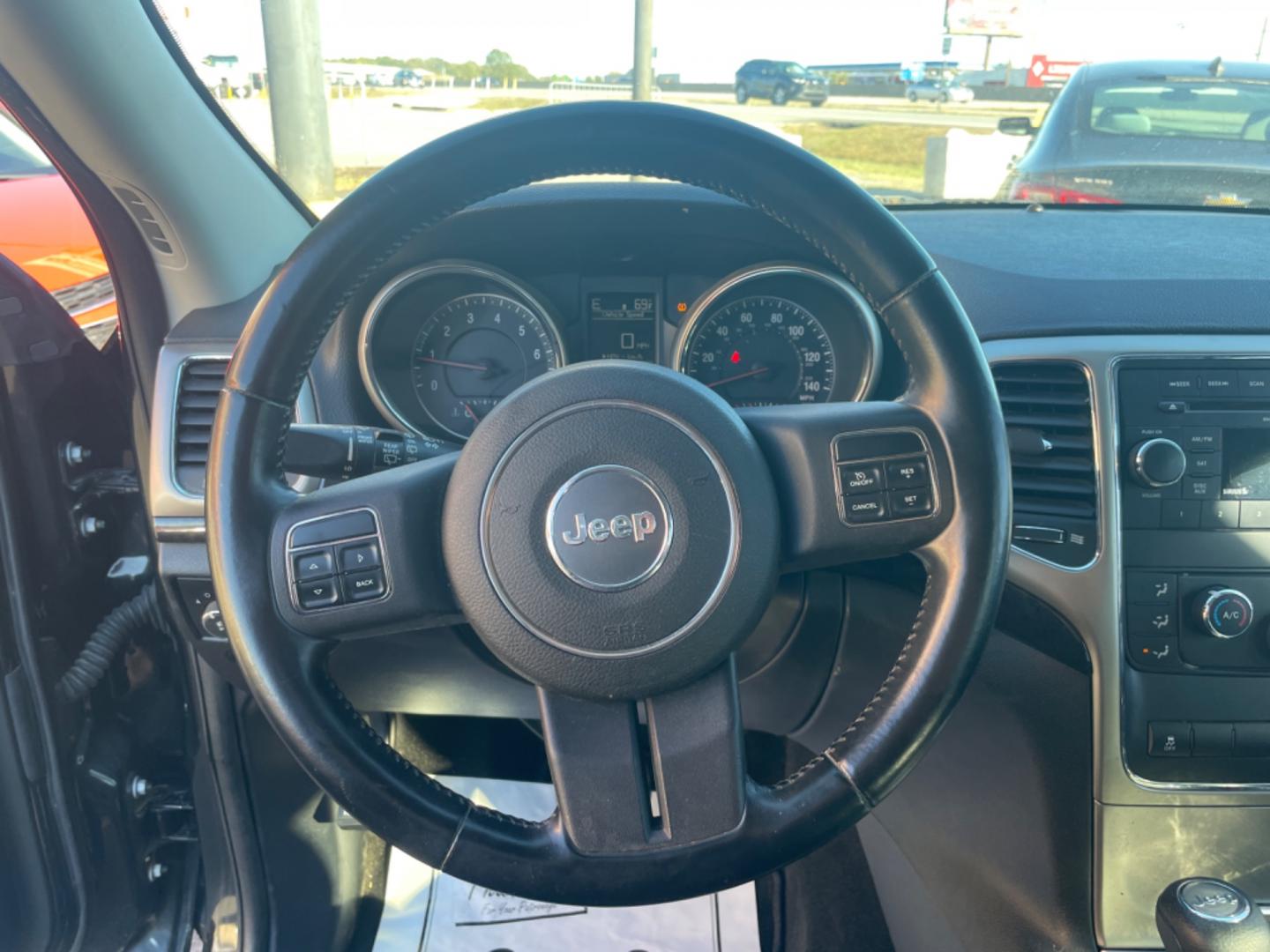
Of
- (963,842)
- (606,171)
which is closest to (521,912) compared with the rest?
(963,842)

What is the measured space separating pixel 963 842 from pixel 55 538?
163 cm

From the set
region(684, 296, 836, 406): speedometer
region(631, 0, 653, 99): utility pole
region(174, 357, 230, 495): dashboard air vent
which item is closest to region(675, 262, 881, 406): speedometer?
region(684, 296, 836, 406): speedometer

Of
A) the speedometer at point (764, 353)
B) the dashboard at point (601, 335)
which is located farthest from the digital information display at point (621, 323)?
the speedometer at point (764, 353)

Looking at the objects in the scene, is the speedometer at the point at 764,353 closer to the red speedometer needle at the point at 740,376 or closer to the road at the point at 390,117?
the red speedometer needle at the point at 740,376

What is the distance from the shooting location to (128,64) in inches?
61.4

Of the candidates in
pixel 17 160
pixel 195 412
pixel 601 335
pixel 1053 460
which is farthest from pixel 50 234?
pixel 1053 460

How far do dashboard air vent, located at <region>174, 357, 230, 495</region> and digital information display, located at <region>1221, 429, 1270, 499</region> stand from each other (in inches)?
60.8

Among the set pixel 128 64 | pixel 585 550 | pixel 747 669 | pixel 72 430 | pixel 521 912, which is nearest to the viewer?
pixel 585 550

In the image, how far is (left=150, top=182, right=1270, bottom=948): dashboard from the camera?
1676 mm

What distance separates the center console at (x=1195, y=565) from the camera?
1.67 m

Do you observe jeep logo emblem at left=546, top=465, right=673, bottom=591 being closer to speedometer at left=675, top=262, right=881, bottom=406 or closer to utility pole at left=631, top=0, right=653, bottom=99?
speedometer at left=675, top=262, right=881, bottom=406

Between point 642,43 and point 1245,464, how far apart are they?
1.57m

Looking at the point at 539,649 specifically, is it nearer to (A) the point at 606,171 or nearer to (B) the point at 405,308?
(A) the point at 606,171

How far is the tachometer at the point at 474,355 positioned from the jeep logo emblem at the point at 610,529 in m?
0.78
